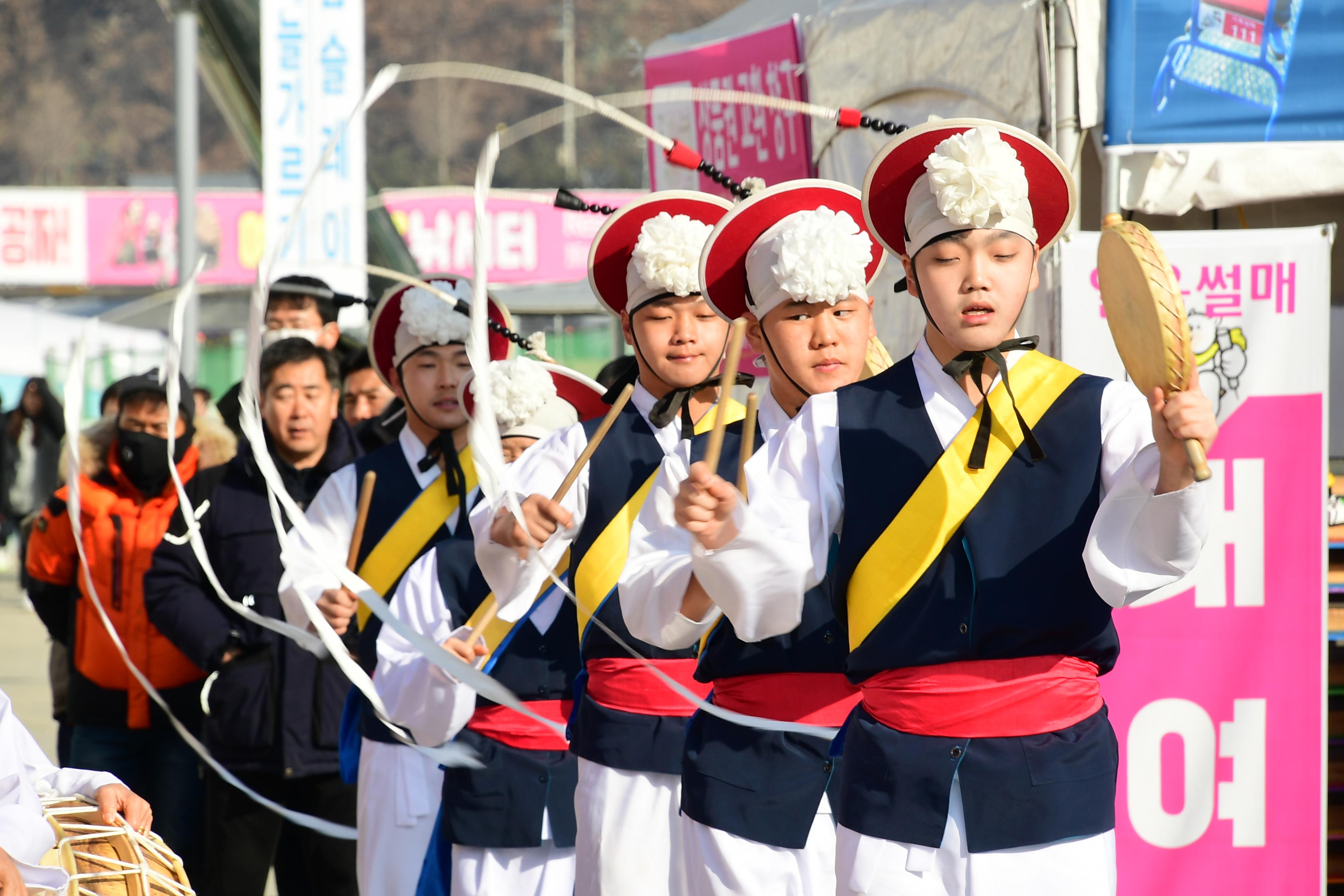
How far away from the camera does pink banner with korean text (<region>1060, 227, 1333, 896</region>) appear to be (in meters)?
4.31

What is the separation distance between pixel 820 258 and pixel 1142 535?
82 cm

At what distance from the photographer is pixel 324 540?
161 inches

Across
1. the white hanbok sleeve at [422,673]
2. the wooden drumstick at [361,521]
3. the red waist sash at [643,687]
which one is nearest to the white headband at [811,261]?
the red waist sash at [643,687]

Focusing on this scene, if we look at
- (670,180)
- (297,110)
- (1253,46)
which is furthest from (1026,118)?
(297,110)

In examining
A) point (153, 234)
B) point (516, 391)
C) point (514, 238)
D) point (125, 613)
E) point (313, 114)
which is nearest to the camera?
point (516, 391)

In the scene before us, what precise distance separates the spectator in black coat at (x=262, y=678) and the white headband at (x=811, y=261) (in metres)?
2.09

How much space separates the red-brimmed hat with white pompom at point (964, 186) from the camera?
2527 mm

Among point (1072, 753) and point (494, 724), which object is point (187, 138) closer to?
point (494, 724)

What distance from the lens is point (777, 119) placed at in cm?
600

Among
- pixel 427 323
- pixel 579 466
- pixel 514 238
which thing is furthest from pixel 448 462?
pixel 514 238

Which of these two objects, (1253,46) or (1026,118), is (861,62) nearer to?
(1026,118)

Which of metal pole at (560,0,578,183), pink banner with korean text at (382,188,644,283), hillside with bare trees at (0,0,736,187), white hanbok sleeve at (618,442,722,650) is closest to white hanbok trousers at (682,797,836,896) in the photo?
white hanbok sleeve at (618,442,722,650)

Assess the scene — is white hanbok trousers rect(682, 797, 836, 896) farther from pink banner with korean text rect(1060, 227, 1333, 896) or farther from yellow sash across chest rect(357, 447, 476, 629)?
pink banner with korean text rect(1060, 227, 1333, 896)

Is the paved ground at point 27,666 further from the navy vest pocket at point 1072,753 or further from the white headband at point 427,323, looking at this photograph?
the navy vest pocket at point 1072,753
